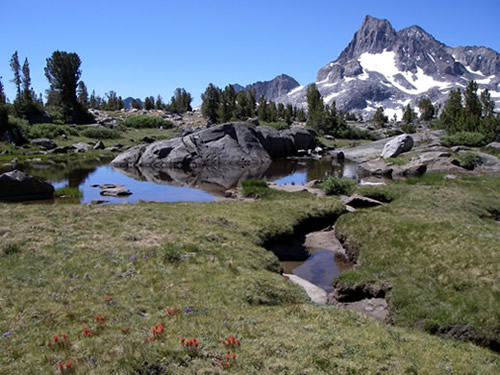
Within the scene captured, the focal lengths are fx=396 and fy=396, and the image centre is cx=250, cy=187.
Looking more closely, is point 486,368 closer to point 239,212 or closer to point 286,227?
point 286,227

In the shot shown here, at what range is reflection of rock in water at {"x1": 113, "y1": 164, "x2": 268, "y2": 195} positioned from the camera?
154 feet

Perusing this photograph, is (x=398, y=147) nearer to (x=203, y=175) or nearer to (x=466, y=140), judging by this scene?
(x=466, y=140)

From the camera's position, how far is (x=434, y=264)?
650 inches

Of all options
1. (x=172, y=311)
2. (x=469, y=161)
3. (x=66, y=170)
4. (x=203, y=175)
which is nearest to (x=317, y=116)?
(x=469, y=161)

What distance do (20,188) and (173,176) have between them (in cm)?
2434

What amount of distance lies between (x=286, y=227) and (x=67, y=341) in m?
15.7

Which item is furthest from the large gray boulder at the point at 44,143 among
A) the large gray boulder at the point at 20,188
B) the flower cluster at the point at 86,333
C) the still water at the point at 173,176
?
the flower cluster at the point at 86,333

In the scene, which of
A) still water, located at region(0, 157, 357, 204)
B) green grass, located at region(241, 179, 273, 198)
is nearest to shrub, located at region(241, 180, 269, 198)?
green grass, located at region(241, 179, 273, 198)

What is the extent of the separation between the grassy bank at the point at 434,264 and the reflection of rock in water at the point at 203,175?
20.7 metres

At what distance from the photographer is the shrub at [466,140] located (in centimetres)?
7388

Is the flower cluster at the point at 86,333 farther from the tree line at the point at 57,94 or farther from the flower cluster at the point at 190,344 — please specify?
the tree line at the point at 57,94

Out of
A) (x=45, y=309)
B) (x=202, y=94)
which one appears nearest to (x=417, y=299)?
(x=45, y=309)

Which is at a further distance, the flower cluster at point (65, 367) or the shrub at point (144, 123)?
the shrub at point (144, 123)

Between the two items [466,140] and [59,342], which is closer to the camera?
[59,342]
